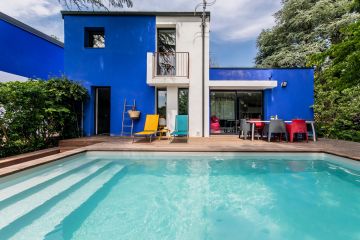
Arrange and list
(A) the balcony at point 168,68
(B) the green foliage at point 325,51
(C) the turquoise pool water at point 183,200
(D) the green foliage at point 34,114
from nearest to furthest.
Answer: (C) the turquoise pool water at point 183,200 → (D) the green foliage at point 34,114 → (B) the green foliage at point 325,51 → (A) the balcony at point 168,68

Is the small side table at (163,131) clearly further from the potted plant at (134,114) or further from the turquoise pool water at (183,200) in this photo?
the turquoise pool water at (183,200)

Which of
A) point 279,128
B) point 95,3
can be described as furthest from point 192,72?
point 95,3

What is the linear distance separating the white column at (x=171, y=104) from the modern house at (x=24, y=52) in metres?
5.56

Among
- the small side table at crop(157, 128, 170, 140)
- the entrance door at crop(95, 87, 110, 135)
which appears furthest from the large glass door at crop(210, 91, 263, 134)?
the entrance door at crop(95, 87, 110, 135)

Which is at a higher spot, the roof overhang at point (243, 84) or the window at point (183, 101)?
the roof overhang at point (243, 84)

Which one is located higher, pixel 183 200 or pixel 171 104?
pixel 171 104

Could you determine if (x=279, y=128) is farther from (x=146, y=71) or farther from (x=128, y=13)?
(x=128, y=13)

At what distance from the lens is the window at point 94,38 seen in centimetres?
1070

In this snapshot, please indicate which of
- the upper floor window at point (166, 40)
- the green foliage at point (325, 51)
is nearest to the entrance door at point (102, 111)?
the upper floor window at point (166, 40)

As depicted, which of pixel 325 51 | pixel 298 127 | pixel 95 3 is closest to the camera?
pixel 325 51

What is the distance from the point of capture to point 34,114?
656 cm

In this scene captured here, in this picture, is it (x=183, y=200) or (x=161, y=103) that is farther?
(x=161, y=103)

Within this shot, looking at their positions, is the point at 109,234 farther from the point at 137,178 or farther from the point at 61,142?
the point at 61,142

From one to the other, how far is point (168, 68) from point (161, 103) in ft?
5.85
